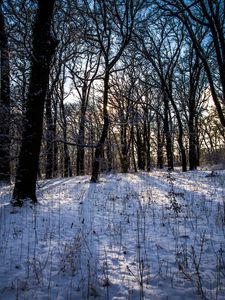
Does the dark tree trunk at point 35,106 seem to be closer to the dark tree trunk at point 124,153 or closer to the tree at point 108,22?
the tree at point 108,22

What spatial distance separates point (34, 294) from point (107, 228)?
2.47 m

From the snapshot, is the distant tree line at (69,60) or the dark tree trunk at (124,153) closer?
the distant tree line at (69,60)

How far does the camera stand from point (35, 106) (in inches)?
284

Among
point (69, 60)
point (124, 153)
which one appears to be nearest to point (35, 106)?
point (69, 60)

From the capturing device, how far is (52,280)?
10.2ft

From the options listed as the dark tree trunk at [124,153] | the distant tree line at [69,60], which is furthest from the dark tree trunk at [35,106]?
the dark tree trunk at [124,153]

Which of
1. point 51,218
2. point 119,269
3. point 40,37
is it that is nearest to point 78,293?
point 119,269

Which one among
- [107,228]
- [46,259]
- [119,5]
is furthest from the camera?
[119,5]

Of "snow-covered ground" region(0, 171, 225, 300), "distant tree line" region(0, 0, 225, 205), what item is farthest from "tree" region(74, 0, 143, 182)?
"snow-covered ground" region(0, 171, 225, 300)

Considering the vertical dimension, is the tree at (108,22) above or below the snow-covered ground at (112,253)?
above

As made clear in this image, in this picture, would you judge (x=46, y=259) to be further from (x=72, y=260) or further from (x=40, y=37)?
(x=40, y=37)

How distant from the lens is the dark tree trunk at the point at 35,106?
706 centimetres

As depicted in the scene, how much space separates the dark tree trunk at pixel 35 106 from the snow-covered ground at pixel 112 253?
2.50ft

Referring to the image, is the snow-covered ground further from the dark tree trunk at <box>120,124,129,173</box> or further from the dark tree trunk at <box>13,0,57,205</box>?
the dark tree trunk at <box>120,124,129,173</box>
